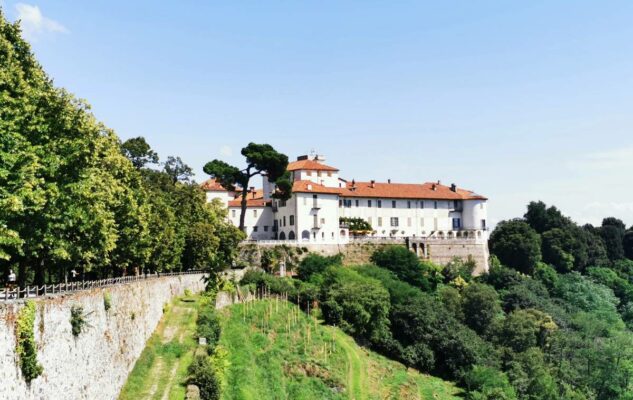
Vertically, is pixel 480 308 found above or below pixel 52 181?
below

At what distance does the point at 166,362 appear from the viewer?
39062mm

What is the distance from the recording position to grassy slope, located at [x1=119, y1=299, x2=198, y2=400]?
3397 centimetres

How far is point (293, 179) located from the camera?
101 metres

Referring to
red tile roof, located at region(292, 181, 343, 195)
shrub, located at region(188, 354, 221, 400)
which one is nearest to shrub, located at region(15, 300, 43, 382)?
shrub, located at region(188, 354, 221, 400)

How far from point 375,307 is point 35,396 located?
5118 cm

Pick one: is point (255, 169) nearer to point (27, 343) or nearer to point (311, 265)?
point (311, 265)

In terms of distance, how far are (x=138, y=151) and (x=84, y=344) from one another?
53445mm

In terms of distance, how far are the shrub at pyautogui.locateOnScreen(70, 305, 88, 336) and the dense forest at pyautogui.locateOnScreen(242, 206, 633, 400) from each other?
134ft

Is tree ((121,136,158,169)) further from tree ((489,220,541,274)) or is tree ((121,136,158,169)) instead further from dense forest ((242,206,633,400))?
tree ((489,220,541,274))

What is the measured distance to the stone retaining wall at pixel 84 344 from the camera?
67.9ft

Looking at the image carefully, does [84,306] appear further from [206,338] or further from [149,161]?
[149,161]

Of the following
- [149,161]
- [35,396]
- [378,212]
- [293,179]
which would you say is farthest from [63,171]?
[378,212]

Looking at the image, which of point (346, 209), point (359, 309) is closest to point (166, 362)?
point (359, 309)

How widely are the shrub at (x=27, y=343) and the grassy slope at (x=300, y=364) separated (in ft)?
62.3
